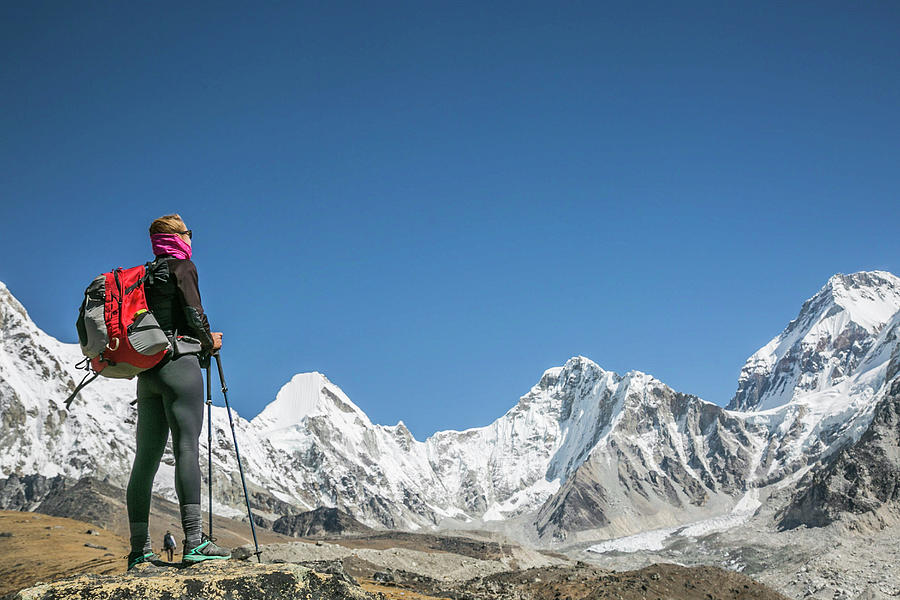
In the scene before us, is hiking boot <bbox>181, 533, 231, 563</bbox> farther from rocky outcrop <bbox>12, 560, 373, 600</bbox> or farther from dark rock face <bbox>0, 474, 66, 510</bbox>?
dark rock face <bbox>0, 474, 66, 510</bbox>

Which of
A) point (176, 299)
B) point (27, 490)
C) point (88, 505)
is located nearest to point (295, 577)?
point (176, 299)


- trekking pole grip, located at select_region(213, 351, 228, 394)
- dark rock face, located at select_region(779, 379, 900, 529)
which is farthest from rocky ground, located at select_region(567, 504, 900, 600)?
trekking pole grip, located at select_region(213, 351, 228, 394)

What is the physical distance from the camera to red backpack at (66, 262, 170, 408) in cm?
626

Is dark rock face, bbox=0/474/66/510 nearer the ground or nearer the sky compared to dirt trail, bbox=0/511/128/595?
nearer the sky

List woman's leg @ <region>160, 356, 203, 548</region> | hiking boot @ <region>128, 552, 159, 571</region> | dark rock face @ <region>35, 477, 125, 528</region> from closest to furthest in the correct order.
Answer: woman's leg @ <region>160, 356, 203, 548</region>
hiking boot @ <region>128, 552, 159, 571</region>
dark rock face @ <region>35, 477, 125, 528</region>

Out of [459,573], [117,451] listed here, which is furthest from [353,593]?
[117,451]

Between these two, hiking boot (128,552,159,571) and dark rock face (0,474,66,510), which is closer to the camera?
hiking boot (128,552,159,571)

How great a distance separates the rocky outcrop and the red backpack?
162 centimetres

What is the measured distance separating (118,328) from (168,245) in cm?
110

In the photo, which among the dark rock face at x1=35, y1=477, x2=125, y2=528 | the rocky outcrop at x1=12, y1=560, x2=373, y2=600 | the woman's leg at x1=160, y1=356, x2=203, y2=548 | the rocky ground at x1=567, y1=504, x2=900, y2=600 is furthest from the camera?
the dark rock face at x1=35, y1=477, x2=125, y2=528

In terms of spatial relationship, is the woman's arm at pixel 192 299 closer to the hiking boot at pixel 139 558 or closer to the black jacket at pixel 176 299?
the black jacket at pixel 176 299

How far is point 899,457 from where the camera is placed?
163 metres

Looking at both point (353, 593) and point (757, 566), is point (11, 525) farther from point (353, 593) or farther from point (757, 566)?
point (757, 566)

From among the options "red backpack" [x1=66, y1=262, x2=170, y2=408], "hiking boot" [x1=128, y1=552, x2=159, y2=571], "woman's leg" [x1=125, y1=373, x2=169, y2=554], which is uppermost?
"red backpack" [x1=66, y1=262, x2=170, y2=408]
